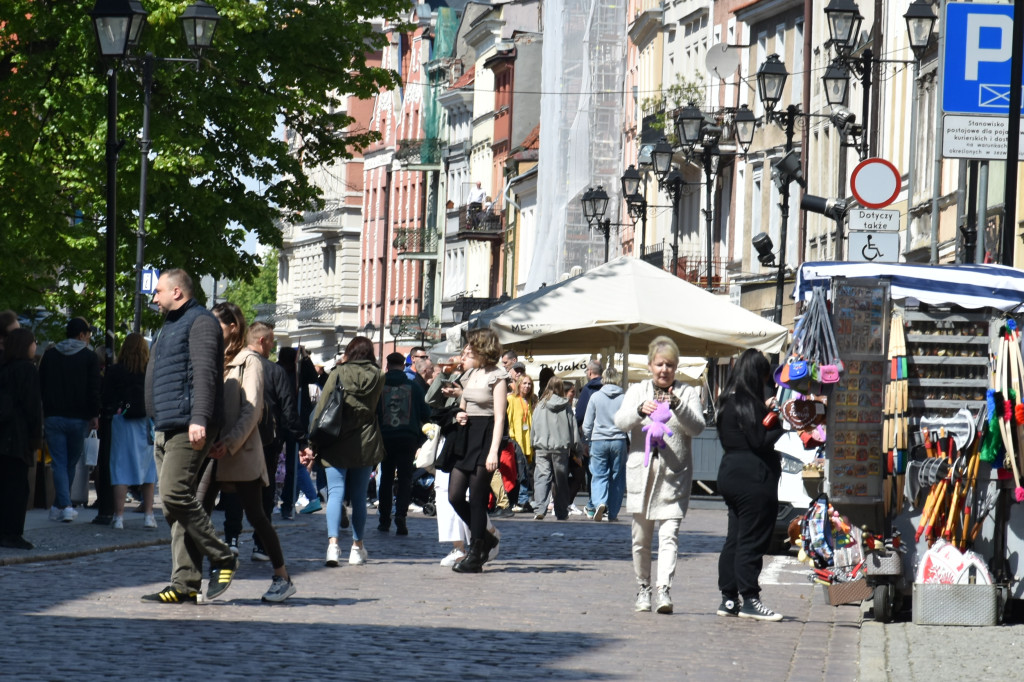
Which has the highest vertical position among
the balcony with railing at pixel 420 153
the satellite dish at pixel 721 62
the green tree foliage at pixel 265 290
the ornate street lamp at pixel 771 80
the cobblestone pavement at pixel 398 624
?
the balcony with railing at pixel 420 153

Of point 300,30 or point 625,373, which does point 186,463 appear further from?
point 300,30

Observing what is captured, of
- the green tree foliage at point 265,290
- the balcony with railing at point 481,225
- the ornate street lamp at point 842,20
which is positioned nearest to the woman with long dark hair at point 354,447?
the ornate street lamp at point 842,20

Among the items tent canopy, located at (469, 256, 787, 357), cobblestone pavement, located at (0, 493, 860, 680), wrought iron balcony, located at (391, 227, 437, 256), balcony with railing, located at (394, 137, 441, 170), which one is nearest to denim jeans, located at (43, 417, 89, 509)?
cobblestone pavement, located at (0, 493, 860, 680)

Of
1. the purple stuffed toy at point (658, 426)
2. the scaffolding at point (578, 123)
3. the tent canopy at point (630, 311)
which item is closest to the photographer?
the purple stuffed toy at point (658, 426)

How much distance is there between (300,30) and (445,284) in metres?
70.0

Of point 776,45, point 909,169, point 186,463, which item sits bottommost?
point 186,463

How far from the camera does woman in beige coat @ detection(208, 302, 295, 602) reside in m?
12.8

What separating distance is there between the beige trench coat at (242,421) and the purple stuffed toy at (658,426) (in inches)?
92.6

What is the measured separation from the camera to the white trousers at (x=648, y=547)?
13352mm

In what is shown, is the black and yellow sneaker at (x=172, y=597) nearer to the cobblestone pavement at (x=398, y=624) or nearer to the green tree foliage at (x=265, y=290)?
the cobblestone pavement at (x=398, y=624)

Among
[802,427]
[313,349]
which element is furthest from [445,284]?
[802,427]

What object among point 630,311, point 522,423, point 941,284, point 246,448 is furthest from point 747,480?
point 522,423

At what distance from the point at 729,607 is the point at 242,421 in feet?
10.4

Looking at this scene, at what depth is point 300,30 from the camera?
30.8 meters
